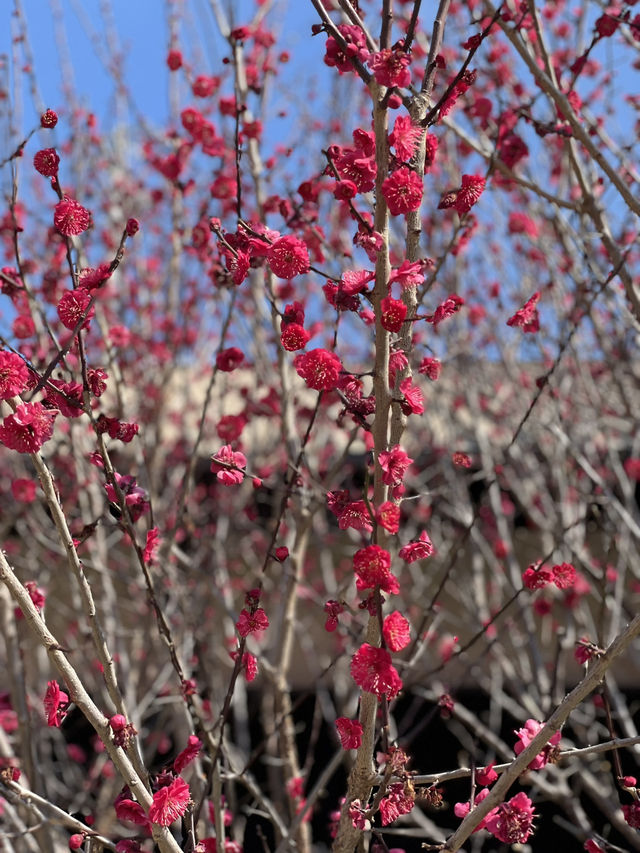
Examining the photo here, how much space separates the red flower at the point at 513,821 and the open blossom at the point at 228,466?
959mm

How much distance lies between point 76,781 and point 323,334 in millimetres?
3417

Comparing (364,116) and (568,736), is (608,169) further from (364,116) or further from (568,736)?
(568,736)

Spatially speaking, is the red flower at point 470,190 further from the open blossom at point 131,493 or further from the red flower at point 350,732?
the red flower at point 350,732

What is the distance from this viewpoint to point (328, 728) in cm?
613

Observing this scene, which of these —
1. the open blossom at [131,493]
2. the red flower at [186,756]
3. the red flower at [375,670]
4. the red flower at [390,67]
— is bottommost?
the red flower at [186,756]

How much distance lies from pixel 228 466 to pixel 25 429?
466 mm

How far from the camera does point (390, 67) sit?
63.4 inches

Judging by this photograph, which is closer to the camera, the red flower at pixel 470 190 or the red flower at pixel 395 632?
the red flower at pixel 395 632

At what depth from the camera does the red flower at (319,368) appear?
161 centimetres

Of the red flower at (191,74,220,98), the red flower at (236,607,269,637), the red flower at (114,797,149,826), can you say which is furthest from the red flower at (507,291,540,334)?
the red flower at (191,74,220,98)

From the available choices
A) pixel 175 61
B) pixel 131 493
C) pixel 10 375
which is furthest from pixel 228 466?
pixel 175 61

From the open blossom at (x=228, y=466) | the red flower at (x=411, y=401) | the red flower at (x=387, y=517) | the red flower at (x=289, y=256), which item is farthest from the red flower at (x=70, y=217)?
the red flower at (x=387, y=517)

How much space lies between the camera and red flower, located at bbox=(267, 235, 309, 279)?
5.46ft

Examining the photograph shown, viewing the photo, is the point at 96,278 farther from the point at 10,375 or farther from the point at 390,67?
the point at 390,67
